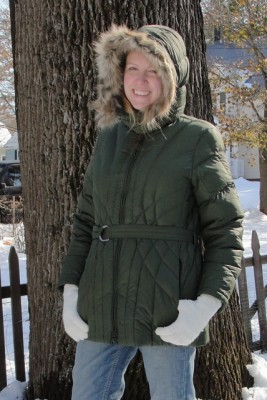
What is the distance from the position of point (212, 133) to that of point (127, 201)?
1.41ft

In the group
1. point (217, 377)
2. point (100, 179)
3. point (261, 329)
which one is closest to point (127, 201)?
point (100, 179)

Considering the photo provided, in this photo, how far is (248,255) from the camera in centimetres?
947

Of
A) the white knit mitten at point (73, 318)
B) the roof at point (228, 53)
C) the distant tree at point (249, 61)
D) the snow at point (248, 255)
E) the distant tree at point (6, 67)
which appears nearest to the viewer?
the white knit mitten at point (73, 318)

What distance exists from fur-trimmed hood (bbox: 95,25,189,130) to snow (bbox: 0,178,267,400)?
200 cm

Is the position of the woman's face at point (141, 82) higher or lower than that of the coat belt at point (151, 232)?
higher

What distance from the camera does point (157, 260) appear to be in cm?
213

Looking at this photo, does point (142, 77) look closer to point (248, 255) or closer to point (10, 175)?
point (248, 255)

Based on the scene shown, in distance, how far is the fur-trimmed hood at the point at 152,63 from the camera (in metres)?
2.19

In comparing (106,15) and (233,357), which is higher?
(106,15)

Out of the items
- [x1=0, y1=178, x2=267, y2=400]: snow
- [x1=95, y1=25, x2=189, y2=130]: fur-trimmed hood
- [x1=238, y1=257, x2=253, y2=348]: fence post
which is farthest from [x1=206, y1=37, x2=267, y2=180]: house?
[x1=95, y1=25, x2=189, y2=130]: fur-trimmed hood

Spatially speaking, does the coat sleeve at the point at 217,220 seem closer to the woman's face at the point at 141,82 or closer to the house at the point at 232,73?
the woman's face at the point at 141,82

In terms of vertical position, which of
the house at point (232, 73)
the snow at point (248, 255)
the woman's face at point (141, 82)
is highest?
the house at point (232, 73)

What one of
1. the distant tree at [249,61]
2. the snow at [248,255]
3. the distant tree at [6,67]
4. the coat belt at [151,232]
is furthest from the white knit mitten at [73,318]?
the distant tree at [6,67]

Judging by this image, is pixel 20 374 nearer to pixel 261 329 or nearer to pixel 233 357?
pixel 233 357
